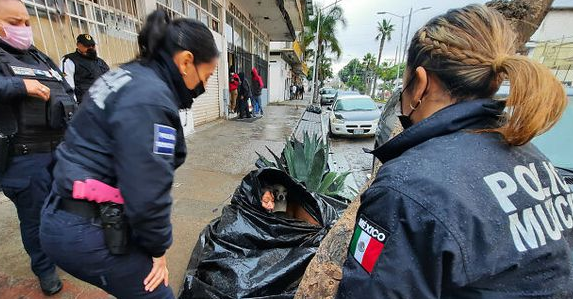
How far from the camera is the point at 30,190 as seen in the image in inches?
69.9

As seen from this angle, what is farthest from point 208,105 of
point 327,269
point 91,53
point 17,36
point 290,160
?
point 327,269

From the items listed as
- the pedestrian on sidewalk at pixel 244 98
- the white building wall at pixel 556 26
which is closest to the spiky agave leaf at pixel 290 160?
the pedestrian on sidewalk at pixel 244 98

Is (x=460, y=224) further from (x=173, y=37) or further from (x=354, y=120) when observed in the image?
(x=354, y=120)

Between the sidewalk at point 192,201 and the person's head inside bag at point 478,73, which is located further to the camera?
the sidewalk at point 192,201

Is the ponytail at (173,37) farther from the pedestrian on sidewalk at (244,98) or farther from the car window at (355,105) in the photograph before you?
the pedestrian on sidewalk at (244,98)

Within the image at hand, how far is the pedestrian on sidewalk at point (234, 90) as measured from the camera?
31.9 ft

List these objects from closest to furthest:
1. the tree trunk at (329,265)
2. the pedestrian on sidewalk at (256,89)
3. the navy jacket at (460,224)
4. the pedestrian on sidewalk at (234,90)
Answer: the navy jacket at (460,224) → the tree trunk at (329,265) → the pedestrian on sidewalk at (234,90) → the pedestrian on sidewalk at (256,89)

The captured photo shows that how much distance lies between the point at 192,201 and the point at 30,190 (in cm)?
179

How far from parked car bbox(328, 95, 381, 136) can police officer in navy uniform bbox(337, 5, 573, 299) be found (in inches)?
292

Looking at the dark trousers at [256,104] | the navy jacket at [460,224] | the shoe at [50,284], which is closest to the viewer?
the navy jacket at [460,224]

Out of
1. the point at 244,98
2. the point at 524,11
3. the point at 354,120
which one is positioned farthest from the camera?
the point at 244,98

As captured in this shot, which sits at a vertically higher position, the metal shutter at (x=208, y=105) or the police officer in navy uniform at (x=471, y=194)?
the police officer in navy uniform at (x=471, y=194)

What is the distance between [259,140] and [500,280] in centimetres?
631

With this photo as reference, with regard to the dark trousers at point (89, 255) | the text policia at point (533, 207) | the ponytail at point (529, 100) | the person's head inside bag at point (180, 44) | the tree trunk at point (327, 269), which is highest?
the person's head inside bag at point (180, 44)
